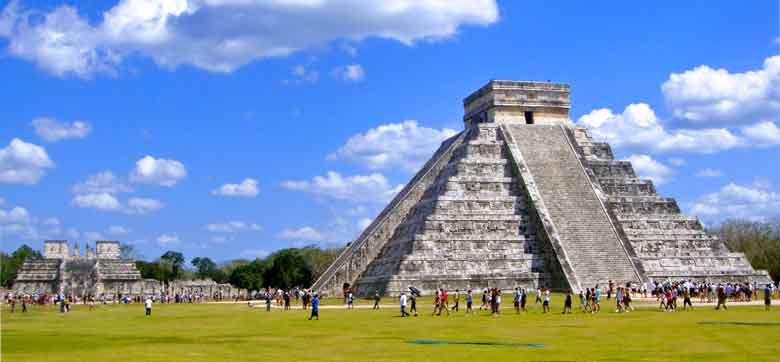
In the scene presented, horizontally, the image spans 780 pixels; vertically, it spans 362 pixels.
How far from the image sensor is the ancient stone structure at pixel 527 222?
4059cm

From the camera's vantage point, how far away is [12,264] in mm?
105250

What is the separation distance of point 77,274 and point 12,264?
4589 cm

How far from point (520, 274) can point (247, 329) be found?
62.0 feet

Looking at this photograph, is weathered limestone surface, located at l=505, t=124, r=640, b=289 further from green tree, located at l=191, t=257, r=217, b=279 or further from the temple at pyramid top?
green tree, located at l=191, t=257, r=217, b=279

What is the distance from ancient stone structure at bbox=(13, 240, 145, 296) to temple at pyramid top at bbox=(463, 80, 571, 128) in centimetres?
2807

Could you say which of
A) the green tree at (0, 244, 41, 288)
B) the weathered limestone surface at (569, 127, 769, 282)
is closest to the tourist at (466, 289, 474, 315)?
the weathered limestone surface at (569, 127, 769, 282)

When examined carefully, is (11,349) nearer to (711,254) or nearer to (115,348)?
(115,348)

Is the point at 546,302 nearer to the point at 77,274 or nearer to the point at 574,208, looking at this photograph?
the point at 574,208

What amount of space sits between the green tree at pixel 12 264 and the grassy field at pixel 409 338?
2637 inches

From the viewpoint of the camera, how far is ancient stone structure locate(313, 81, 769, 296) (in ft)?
133

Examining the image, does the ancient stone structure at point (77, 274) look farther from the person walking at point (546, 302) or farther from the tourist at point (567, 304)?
the tourist at point (567, 304)

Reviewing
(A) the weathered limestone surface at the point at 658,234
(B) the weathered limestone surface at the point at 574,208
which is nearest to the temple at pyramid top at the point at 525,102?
(B) the weathered limestone surface at the point at 574,208

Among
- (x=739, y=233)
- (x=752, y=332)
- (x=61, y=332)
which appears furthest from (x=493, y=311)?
(x=739, y=233)

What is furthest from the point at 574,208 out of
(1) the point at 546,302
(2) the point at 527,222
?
(1) the point at 546,302
